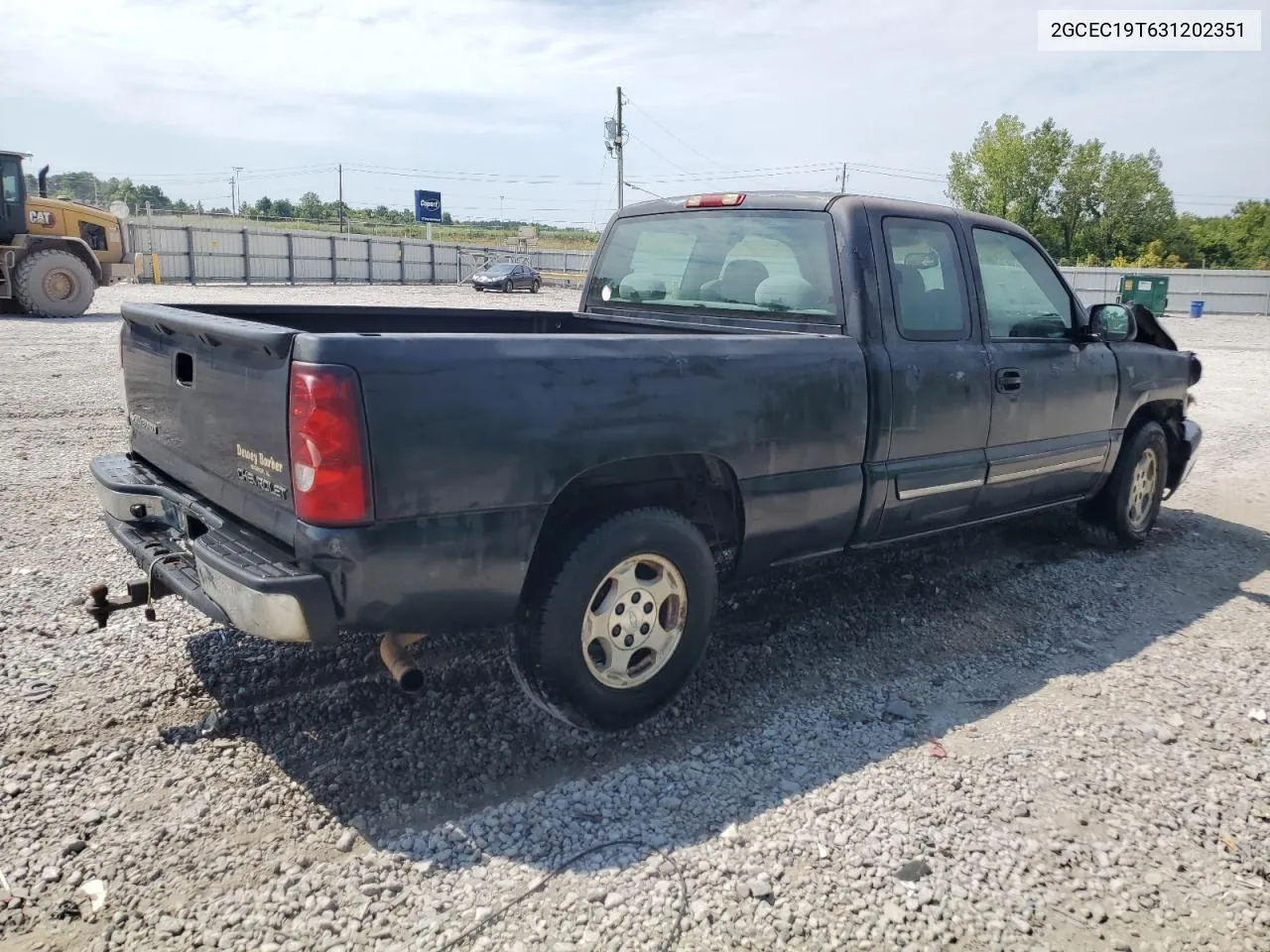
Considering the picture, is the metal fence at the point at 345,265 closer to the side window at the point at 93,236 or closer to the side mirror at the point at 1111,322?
the side window at the point at 93,236

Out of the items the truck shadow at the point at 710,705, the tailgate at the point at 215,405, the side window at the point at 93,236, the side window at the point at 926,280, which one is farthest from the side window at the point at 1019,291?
the side window at the point at 93,236

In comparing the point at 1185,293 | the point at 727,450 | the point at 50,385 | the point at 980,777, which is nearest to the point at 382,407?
the point at 727,450

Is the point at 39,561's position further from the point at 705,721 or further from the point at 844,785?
the point at 844,785

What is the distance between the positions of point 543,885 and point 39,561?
366cm

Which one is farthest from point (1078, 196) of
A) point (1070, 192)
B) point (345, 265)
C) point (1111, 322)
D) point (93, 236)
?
point (1111, 322)

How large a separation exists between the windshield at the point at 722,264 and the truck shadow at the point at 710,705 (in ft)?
4.88

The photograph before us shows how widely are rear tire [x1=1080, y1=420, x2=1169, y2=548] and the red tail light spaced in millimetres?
4762

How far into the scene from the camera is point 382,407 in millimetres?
2771

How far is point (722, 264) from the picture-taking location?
4746 mm

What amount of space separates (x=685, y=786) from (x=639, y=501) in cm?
101

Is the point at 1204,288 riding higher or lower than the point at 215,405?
higher

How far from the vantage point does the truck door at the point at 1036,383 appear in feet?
15.7

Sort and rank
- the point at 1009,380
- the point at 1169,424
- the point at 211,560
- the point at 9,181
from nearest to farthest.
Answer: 1. the point at 211,560
2. the point at 1009,380
3. the point at 1169,424
4. the point at 9,181

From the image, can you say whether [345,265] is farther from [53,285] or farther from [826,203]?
[826,203]
